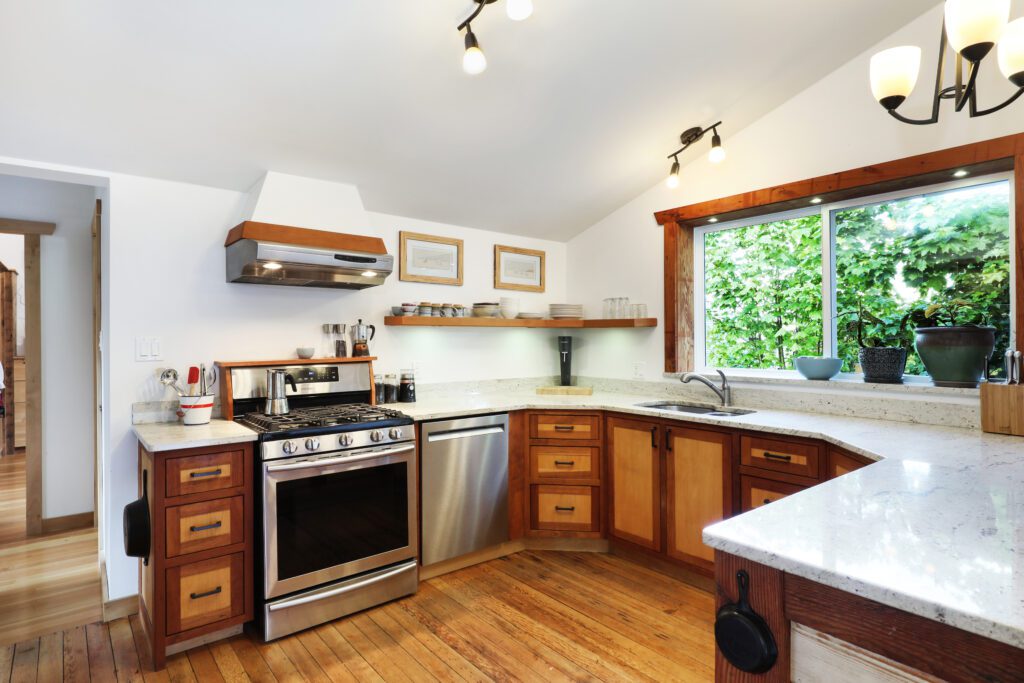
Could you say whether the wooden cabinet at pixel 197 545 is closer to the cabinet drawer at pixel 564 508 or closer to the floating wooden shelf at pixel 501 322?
the floating wooden shelf at pixel 501 322

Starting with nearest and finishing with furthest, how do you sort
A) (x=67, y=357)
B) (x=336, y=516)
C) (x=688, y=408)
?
(x=336, y=516), (x=688, y=408), (x=67, y=357)

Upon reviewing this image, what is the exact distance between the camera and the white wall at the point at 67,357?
141 inches

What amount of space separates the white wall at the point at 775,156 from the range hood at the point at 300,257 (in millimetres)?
1778

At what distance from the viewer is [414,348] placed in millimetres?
3582

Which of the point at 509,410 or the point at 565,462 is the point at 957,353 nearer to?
the point at 565,462

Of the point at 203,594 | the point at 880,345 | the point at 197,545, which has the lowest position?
the point at 203,594

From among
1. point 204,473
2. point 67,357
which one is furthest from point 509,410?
point 67,357

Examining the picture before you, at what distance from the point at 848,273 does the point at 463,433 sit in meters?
2.28

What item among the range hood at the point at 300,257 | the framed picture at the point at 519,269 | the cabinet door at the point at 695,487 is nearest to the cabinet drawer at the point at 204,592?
the range hood at the point at 300,257

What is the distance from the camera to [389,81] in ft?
7.88

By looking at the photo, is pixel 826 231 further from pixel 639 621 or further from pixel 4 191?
pixel 4 191

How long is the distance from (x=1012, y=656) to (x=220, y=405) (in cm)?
300

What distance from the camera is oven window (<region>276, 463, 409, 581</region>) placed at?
2.39 meters

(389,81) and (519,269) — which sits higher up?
(389,81)
